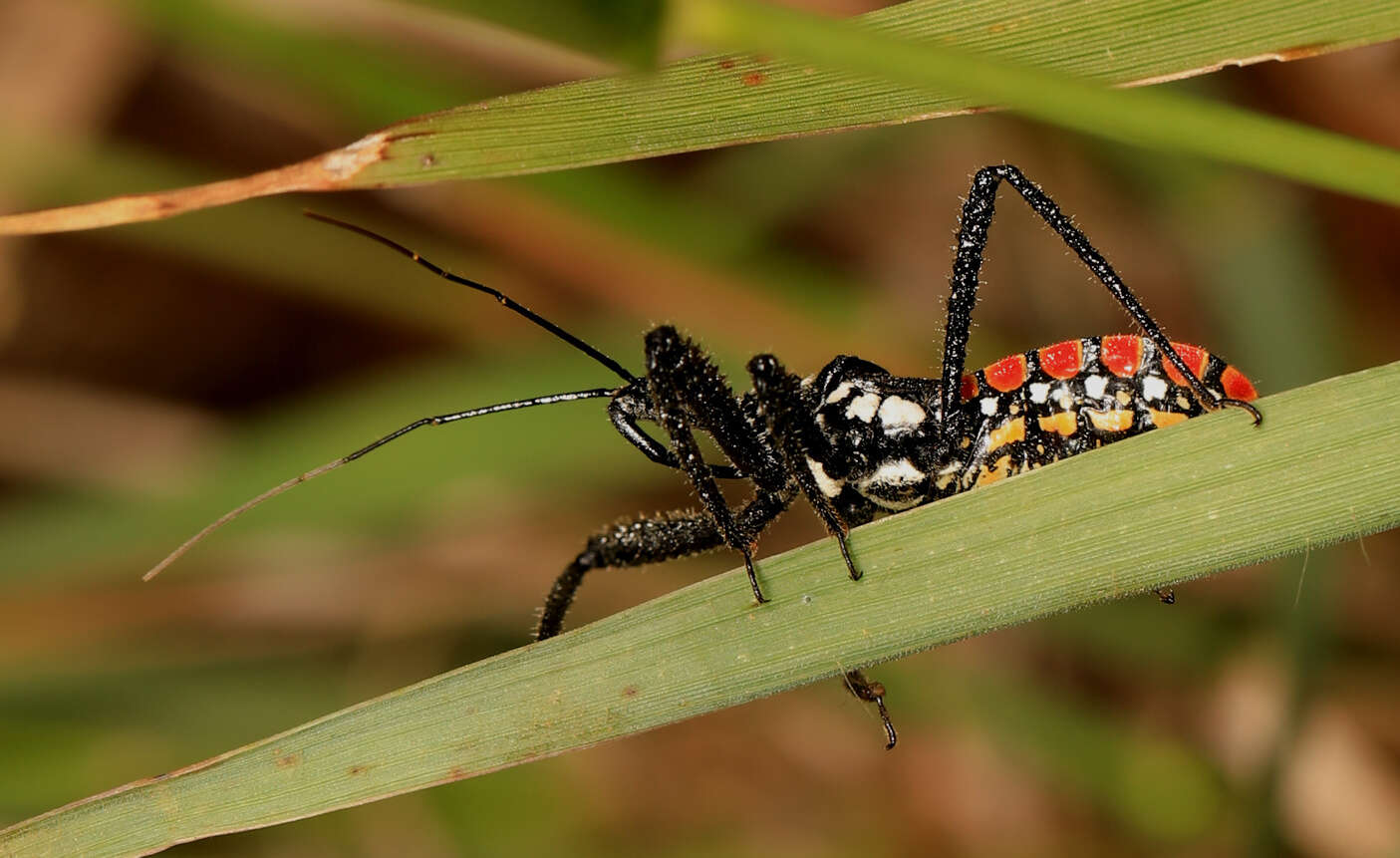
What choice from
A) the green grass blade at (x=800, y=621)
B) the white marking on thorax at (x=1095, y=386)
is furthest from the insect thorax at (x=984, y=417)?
the green grass blade at (x=800, y=621)

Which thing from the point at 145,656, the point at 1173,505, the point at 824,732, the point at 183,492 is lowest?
the point at 824,732

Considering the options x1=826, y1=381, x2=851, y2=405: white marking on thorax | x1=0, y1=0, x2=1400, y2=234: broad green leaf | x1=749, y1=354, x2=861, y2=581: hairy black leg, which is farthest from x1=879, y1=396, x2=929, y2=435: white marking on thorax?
x1=0, y1=0, x2=1400, y2=234: broad green leaf

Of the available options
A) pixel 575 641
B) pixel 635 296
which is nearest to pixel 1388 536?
pixel 635 296

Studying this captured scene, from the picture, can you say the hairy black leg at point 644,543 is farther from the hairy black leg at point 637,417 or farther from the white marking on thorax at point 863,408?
the white marking on thorax at point 863,408

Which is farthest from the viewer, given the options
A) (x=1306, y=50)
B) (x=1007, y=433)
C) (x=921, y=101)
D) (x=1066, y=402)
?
(x=1007, y=433)

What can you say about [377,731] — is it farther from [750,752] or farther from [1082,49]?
[750,752]

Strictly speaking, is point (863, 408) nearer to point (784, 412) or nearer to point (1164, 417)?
point (784, 412)

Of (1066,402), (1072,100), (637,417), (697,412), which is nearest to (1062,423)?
(1066,402)
